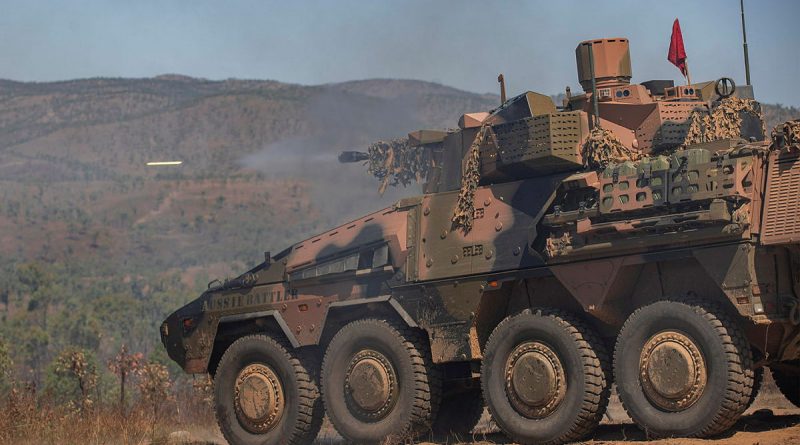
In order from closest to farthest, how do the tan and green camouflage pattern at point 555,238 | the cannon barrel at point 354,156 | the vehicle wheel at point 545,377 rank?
the tan and green camouflage pattern at point 555,238 → the vehicle wheel at point 545,377 → the cannon barrel at point 354,156

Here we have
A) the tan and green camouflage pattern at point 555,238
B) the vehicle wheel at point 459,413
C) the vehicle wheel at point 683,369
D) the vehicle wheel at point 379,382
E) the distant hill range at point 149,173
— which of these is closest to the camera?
the vehicle wheel at point 683,369

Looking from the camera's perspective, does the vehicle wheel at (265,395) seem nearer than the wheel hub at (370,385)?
No

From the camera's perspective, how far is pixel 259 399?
676 inches

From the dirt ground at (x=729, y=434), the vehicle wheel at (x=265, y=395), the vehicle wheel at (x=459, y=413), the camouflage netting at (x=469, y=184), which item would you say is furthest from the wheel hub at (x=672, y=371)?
the vehicle wheel at (x=265, y=395)

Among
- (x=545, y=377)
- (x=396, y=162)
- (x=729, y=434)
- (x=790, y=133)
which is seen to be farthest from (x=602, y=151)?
(x=396, y=162)

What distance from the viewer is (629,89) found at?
15320mm

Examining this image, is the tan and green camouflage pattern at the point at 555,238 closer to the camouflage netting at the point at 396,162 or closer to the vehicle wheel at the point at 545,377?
the camouflage netting at the point at 396,162

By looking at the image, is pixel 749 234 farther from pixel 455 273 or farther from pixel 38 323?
pixel 38 323

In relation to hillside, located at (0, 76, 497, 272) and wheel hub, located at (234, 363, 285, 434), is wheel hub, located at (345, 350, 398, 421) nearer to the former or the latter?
wheel hub, located at (234, 363, 285, 434)

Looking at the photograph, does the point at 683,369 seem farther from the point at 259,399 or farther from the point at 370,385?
the point at 259,399

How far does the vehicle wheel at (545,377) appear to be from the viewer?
13922 millimetres

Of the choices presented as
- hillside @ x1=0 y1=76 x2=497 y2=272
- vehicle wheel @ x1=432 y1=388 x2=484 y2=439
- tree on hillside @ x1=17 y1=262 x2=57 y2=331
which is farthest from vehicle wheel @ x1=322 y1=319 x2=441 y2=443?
tree on hillside @ x1=17 y1=262 x2=57 y2=331

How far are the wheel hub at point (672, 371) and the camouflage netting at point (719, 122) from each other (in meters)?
2.53

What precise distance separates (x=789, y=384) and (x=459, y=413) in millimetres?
4377
